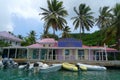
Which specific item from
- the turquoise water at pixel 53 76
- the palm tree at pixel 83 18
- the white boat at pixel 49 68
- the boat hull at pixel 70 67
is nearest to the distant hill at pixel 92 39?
the palm tree at pixel 83 18

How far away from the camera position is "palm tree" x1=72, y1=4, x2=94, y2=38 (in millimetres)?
59312

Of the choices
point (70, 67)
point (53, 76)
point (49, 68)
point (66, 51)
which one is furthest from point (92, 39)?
point (53, 76)

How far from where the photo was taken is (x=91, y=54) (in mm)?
47094

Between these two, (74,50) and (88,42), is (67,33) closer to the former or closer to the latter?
(88,42)

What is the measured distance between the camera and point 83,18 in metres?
59.4

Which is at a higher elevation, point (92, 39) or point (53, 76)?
point (92, 39)

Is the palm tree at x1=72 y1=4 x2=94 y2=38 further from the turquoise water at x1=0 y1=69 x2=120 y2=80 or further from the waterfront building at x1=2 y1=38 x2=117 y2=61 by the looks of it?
the turquoise water at x1=0 y1=69 x2=120 y2=80

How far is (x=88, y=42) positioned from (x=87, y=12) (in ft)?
52.1

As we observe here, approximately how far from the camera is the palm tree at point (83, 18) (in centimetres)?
5931

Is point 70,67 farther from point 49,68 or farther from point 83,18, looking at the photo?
point 83,18

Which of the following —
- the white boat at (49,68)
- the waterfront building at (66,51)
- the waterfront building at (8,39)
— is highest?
the waterfront building at (8,39)

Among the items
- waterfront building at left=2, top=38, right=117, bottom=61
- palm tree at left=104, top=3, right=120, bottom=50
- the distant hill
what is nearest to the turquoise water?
waterfront building at left=2, top=38, right=117, bottom=61

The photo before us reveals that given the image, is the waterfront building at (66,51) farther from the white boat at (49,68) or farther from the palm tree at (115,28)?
the white boat at (49,68)

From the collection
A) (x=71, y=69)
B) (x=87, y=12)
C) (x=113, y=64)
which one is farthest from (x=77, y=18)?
(x=71, y=69)
